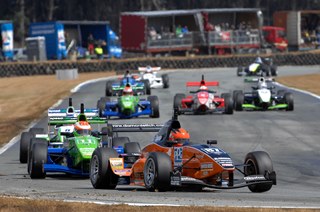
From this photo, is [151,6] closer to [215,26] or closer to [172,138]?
[215,26]

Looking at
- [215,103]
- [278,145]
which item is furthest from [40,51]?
[278,145]

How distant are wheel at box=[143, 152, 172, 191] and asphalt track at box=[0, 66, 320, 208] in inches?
7.1

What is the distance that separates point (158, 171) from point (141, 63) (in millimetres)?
46735

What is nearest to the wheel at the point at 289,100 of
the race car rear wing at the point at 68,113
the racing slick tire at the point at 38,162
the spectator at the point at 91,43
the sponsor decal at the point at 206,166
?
the race car rear wing at the point at 68,113

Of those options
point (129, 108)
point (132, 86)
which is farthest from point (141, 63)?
point (129, 108)

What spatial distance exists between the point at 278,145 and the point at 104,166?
8878 millimetres

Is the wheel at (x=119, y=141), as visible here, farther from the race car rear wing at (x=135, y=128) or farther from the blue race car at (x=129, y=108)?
the blue race car at (x=129, y=108)

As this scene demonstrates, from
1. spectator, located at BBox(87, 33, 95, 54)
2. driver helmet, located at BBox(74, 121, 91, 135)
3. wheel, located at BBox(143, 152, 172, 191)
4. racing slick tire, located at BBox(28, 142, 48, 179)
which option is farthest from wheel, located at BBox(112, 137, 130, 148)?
spectator, located at BBox(87, 33, 95, 54)

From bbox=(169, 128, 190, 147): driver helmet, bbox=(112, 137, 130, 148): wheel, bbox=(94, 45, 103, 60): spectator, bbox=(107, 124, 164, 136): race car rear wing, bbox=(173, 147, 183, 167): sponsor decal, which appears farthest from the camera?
bbox=(94, 45, 103, 60): spectator

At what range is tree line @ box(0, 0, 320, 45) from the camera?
101 m

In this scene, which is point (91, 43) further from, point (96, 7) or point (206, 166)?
point (206, 166)

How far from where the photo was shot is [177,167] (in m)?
15.4

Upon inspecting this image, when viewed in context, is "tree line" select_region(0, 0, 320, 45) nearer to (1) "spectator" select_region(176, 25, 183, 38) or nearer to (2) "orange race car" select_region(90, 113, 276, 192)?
(1) "spectator" select_region(176, 25, 183, 38)

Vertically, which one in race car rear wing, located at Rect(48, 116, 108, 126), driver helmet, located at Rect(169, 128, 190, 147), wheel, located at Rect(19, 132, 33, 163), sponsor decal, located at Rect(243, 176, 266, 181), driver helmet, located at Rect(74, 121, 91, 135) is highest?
driver helmet, located at Rect(169, 128, 190, 147)
